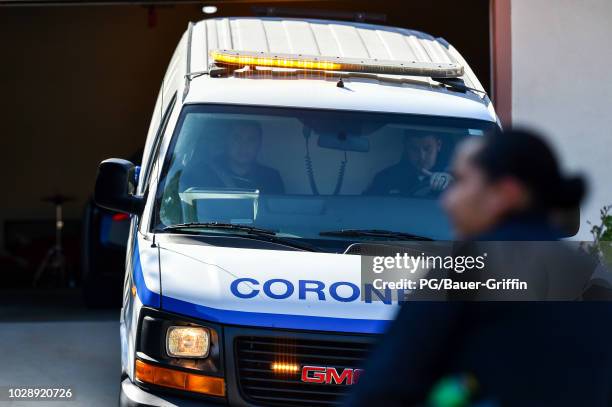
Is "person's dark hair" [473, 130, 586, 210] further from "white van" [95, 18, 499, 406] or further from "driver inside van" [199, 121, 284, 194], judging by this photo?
"driver inside van" [199, 121, 284, 194]

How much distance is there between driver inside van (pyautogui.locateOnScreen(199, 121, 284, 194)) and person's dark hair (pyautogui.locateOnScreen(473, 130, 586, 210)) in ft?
10.3

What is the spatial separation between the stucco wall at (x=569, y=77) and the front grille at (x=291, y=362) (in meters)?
5.23

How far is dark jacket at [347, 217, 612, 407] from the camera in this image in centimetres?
218

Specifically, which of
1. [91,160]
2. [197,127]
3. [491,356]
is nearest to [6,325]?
[197,127]

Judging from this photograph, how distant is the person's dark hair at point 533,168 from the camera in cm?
222

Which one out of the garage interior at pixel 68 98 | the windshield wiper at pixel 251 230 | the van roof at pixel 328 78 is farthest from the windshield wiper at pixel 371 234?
the garage interior at pixel 68 98

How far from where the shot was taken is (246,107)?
5.63 meters

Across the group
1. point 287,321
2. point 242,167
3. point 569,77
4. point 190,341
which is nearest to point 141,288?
point 190,341

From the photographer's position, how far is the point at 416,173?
5.53 meters

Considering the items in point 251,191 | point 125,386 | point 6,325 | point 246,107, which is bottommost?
point 6,325

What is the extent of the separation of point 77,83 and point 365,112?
A: 14.1 metres

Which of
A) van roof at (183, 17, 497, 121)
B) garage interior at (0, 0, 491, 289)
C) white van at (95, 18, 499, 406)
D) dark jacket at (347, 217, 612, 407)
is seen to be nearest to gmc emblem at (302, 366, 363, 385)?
white van at (95, 18, 499, 406)

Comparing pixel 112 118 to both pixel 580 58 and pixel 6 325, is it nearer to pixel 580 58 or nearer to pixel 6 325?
pixel 6 325

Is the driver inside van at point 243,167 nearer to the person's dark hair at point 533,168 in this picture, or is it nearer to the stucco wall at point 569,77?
the person's dark hair at point 533,168
